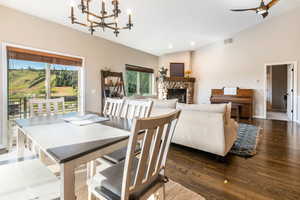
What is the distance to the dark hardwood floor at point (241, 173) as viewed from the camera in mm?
1670

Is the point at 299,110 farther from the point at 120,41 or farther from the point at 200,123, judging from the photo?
the point at 120,41

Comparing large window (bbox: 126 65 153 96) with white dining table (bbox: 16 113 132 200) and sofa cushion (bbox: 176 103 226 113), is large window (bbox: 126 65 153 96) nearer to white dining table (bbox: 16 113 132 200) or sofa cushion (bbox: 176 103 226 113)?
sofa cushion (bbox: 176 103 226 113)

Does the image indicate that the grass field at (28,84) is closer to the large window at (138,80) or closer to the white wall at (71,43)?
the white wall at (71,43)

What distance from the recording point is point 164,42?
5941mm

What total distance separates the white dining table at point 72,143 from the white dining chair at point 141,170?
17cm

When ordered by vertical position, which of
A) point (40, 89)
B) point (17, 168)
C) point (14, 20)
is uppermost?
point (14, 20)

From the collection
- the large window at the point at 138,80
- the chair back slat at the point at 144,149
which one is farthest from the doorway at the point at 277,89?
the chair back slat at the point at 144,149

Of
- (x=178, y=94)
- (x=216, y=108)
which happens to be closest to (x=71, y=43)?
(x=216, y=108)

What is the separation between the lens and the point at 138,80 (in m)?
6.81

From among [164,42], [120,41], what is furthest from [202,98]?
[120,41]

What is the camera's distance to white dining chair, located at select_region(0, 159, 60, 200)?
0.91m

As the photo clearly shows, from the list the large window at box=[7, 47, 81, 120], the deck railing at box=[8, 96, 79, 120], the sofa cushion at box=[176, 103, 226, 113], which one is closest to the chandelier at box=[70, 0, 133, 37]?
the sofa cushion at box=[176, 103, 226, 113]

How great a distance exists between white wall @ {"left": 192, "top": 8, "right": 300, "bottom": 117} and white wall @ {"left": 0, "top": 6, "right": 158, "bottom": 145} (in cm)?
319

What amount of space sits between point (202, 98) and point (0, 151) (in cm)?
675
